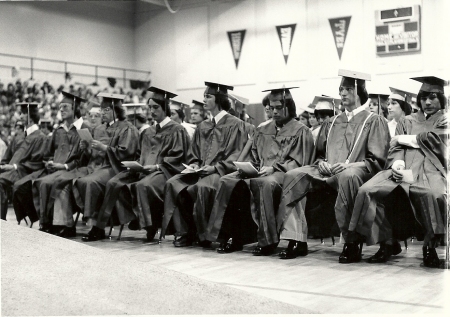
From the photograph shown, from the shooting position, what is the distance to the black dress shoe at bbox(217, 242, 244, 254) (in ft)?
18.4

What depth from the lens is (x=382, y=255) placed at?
4980 mm

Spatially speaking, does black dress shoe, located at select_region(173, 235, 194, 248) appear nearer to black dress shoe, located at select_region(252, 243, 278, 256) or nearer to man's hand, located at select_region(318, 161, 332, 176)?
black dress shoe, located at select_region(252, 243, 278, 256)

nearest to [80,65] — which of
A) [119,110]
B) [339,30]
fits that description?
[339,30]

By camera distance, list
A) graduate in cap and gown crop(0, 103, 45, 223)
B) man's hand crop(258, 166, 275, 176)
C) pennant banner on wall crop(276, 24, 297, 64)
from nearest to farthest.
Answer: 1. man's hand crop(258, 166, 275, 176)
2. graduate in cap and gown crop(0, 103, 45, 223)
3. pennant banner on wall crop(276, 24, 297, 64)

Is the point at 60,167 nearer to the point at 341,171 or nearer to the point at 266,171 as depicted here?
the point at 266,171

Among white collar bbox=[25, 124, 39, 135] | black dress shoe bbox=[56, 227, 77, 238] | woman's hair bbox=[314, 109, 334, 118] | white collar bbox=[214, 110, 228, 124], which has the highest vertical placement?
woman's hair bbox=[314, 109, 334, 118]

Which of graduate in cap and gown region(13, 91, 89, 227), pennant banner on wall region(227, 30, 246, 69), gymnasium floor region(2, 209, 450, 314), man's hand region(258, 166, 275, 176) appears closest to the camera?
gymnasium floor region(2, 209, 450, 314)

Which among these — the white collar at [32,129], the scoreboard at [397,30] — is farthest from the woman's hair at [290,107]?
the scoreboard at [397,30]

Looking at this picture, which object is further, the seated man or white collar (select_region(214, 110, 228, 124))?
the seated man

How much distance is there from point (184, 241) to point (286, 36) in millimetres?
7987

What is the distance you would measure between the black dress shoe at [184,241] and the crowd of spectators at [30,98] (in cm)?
614

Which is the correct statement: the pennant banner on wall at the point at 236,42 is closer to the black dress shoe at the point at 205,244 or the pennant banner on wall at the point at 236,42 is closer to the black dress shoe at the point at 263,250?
the black dress shoe at the point at 205,244

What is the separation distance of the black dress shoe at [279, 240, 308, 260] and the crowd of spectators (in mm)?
7331

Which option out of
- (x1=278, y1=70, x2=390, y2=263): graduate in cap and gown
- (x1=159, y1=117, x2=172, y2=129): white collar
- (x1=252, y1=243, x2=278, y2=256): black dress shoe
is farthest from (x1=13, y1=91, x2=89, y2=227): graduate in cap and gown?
(x1=278, y1=70, x2=390, y2=263): graduate in cap and gown
